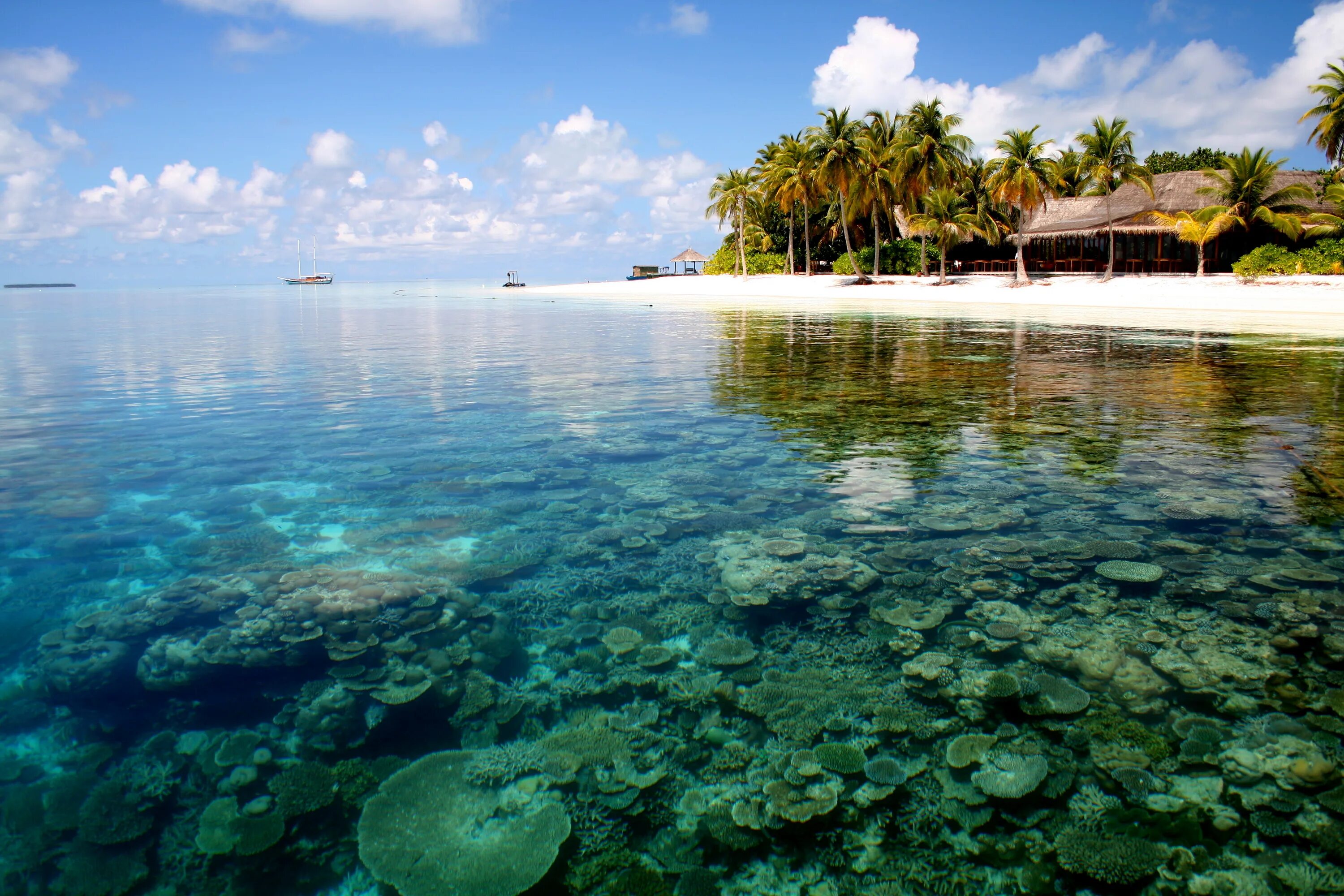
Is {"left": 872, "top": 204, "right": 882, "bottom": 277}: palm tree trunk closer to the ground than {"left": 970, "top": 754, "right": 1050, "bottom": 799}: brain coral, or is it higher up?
higher up

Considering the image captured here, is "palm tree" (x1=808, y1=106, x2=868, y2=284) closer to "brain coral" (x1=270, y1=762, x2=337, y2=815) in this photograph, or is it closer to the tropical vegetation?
the tropical vegetation

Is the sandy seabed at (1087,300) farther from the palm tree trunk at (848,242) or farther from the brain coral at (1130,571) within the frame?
the brain coral at (1130,571)


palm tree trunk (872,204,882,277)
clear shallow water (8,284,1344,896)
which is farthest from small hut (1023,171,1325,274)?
clear shallow water (8,284,1344,896)

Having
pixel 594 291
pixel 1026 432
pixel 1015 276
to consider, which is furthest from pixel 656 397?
pixel 594 291

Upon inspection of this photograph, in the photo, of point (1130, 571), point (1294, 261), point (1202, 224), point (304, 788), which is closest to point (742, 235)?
point (1202, 224)

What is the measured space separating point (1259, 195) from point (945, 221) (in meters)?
13.4

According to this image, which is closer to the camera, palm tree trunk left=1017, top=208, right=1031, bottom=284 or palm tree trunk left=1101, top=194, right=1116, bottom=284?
palm tree trunk left=1101, top=194, right=1116, bottom=284

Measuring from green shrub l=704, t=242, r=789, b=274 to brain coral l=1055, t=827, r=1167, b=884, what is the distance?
5638 centimetres

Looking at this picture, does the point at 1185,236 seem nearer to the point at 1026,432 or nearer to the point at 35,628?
the point at 1026,432

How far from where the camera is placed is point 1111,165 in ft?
151

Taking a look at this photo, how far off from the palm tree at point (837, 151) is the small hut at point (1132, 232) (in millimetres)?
10949

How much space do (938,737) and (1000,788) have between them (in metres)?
0.34

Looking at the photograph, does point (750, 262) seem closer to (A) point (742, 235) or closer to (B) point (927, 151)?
(A) point (742, 235)

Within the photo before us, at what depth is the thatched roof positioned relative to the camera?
40594 mm
